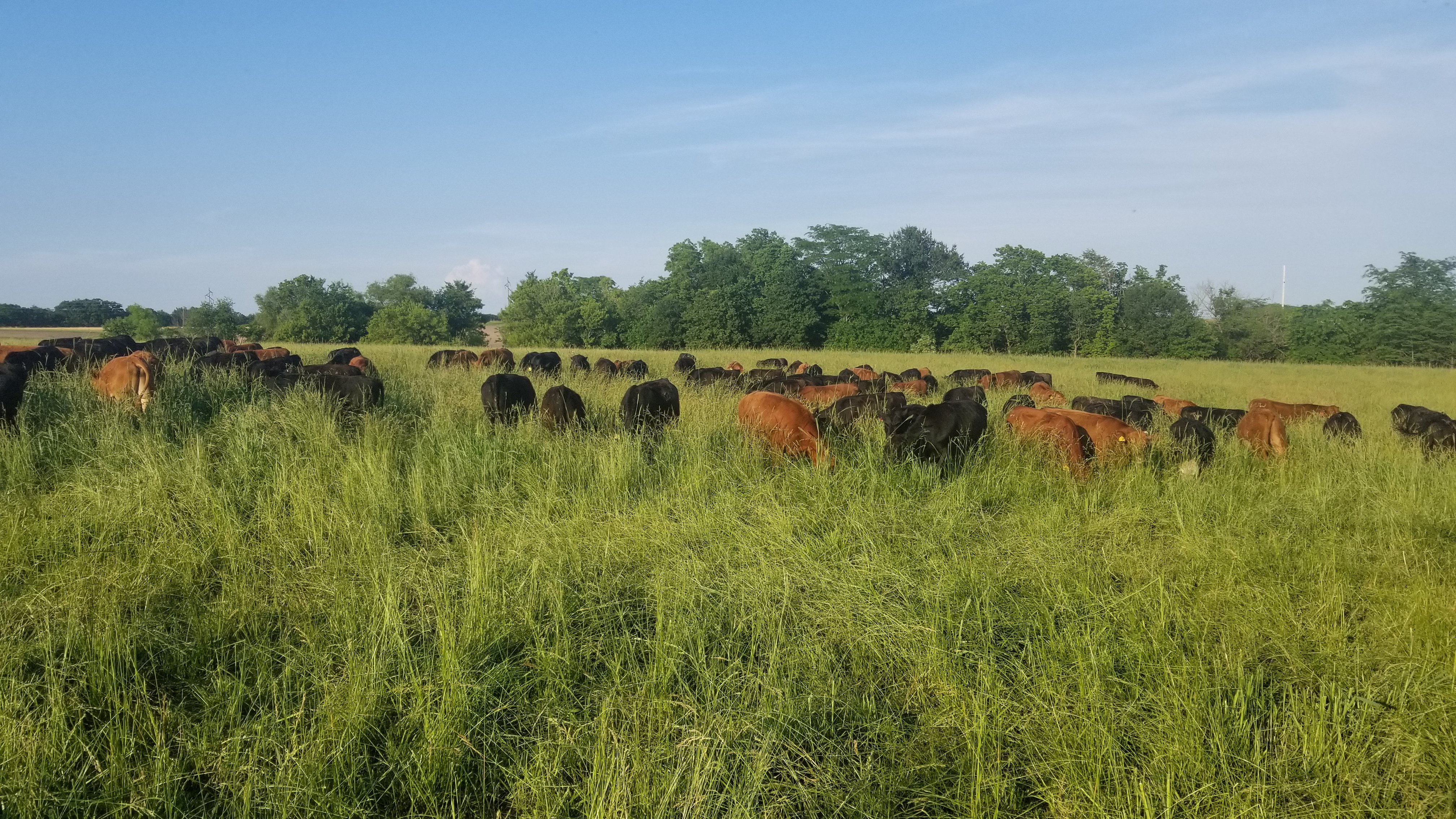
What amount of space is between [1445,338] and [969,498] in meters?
54.3

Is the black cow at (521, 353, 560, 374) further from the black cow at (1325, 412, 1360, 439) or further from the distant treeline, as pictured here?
the distant treeline

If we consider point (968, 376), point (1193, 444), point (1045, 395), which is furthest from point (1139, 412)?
point (968, 376)

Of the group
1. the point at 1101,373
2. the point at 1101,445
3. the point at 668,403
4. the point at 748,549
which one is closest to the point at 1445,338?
the point at 1101,373

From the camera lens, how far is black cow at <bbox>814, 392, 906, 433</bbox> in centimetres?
949

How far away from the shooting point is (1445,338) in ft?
148

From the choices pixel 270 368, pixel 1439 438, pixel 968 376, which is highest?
pixel 270 368

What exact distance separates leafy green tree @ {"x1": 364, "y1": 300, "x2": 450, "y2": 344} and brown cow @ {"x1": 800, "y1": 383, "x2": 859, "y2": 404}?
40860 millimetres

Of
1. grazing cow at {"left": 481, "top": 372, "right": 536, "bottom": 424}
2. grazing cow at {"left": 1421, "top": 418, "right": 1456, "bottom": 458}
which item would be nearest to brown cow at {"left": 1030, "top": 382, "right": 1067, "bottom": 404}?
grazing cow at {"left": 1421, "top": 418, "right": 1456, "bottom": 458}

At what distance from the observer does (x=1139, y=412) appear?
1279 cm

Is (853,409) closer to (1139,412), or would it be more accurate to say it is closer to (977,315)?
(1139,412)

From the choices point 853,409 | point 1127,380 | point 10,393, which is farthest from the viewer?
point 1127,380

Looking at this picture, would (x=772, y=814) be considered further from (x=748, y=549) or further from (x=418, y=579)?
(x=418, y=579)

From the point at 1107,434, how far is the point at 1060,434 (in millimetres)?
846

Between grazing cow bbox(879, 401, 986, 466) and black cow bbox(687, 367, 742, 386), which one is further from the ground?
black cow bbox(687, 367, 742, 386)
